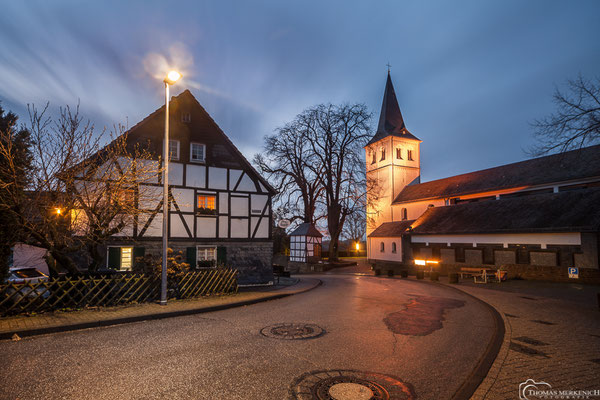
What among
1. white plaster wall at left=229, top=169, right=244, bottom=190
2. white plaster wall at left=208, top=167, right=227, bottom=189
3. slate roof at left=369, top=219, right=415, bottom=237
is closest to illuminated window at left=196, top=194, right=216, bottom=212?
white plaster wall at left=208, top=167, right=227, bottom=189

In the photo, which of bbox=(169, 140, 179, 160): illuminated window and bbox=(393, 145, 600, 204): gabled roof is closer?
bbox=(169, 140, 179, 160): illuminated window

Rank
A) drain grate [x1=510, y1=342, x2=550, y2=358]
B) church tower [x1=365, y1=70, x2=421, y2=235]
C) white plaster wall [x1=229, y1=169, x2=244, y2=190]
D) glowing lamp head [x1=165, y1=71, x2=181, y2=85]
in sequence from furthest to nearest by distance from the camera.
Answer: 1. church tower [x1=365, y1=70, x2=421, y2=235]
2. white plaster wall [x1=229, y1=169, x2=244, y2=190]
3. glowing lamp head [x1=165, y1=71, x2=181, y2=85]
4. drain grate [x1=510, y1=342, x2=550, y2=358]

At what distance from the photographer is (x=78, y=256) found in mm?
16031

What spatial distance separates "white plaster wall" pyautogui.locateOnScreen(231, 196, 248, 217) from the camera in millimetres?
19688

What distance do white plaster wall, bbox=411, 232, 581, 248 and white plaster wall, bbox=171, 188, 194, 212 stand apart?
21.0 meters

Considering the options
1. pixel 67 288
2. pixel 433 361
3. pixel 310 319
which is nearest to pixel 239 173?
pixel 67 288

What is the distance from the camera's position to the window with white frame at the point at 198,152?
62.5 ft

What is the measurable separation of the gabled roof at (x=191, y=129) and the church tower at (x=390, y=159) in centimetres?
2849

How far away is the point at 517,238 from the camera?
73.9 ft

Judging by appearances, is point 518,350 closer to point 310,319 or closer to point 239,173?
point 310,319

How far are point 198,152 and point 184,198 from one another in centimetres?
291

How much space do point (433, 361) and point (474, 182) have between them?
34.3m

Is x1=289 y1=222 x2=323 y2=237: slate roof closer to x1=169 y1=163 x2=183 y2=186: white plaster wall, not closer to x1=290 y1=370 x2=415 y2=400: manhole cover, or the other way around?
x1=169 y1=163 x2=183 y2=186: white plaster wall

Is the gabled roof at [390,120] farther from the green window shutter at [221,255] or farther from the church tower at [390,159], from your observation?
the green window shutter at [221,255]
